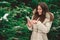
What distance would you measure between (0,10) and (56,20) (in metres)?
1.00

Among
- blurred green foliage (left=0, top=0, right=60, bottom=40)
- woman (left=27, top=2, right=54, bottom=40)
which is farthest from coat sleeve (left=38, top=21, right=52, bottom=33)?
blurred green foliage (left=0, top=0, right=60, bottom=40)

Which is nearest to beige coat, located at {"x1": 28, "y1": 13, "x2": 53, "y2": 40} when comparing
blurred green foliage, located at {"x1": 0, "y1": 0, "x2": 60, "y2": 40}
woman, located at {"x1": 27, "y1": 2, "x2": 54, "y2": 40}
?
woman, located at {"x1": 27, "y1": 2, "x2": 54, "y2": 40}

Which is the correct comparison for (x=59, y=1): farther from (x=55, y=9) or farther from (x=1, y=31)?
(x=1, y=31)

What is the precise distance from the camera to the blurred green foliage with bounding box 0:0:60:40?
12.7 feet

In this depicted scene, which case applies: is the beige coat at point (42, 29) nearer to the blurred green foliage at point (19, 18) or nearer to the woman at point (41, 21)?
the woman at point (41, 21)

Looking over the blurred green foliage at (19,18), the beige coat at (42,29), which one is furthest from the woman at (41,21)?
the blurred green foliage at (19,18)

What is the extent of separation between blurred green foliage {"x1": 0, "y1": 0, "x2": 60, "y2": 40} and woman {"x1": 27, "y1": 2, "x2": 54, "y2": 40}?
49cm

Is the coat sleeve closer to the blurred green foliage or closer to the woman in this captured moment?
the woman

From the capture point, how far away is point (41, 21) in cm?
339

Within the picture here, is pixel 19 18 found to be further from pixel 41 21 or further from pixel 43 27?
pixel 43 27

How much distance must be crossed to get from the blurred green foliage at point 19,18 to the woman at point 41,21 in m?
→ 0.49

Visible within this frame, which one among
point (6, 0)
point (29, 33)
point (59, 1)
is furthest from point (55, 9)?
point (6, 0)

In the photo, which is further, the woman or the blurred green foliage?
the blurred green foliage

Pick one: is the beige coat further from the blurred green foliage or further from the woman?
the blurred green foliage
